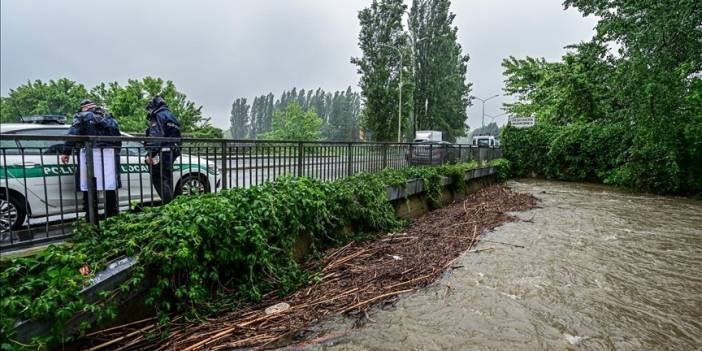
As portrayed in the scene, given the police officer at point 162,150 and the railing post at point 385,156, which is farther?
the railing post at point 385,156

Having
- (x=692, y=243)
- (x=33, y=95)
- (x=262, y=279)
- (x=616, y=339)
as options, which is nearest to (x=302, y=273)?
(x=262, y=279)

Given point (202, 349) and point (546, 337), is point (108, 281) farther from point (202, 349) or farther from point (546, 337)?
point (546, 337)

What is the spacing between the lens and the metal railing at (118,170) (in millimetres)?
3338

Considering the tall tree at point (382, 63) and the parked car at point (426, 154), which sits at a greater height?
the tall tree at point (382, 63)

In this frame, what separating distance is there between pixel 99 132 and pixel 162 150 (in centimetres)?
121

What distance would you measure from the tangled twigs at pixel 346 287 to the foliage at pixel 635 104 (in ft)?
24.4

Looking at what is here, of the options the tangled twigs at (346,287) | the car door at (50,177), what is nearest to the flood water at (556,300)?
the tangled twigs at (346,287)

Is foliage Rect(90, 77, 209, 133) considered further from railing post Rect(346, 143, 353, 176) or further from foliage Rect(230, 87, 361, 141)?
foliage Rect(230, 87, 361, 141)

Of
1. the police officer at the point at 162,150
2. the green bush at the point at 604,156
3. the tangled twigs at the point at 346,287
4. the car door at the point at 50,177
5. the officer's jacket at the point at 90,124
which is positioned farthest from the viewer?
the green bush at the point at 604,156

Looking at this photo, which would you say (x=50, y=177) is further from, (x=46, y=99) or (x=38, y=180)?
(x=46, y=99)

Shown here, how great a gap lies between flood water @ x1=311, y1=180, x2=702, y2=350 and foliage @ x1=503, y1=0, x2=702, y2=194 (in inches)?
223

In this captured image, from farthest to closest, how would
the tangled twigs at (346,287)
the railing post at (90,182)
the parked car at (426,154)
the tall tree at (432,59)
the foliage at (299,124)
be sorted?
the foliage at (299,124) → the tall tree at (432,59) → the parked car at (426,154) → the railing post at (90,182) → the tangled twigs at (346,287)

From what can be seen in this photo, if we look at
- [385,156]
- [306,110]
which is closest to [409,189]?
[385,156]

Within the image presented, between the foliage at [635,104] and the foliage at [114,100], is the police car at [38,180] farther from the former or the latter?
the foliage at [114,100]
